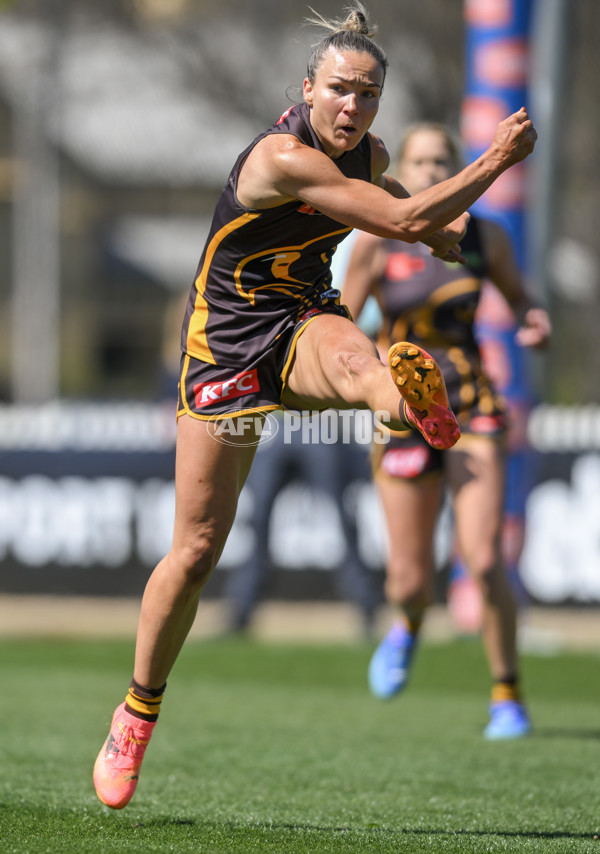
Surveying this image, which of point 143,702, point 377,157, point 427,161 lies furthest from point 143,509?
point 377,157

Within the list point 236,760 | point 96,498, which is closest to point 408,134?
point 236,760

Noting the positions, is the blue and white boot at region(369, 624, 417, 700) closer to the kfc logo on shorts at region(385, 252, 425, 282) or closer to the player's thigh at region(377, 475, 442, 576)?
the player's thigh at region(377, 475, 442, 576)

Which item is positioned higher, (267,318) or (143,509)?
(267,318)

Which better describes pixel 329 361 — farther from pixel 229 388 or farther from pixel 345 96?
pixel 345 96

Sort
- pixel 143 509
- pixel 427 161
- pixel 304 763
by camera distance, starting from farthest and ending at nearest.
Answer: pixel 143 509
pixel 427 161
pixel 304 763

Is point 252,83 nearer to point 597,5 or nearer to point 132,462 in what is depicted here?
point 597,5

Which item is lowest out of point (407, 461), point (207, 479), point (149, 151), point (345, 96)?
point (407, 461)

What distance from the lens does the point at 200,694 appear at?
22.4 ft

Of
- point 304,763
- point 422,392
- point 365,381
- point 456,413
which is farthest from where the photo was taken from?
point 456,413

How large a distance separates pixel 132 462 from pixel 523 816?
20.6 ft

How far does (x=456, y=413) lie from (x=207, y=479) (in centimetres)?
185

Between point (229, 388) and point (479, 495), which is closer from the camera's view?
point (229, 388)

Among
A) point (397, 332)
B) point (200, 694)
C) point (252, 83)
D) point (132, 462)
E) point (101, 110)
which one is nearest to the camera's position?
point (397, 332)

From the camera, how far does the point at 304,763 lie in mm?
4801
